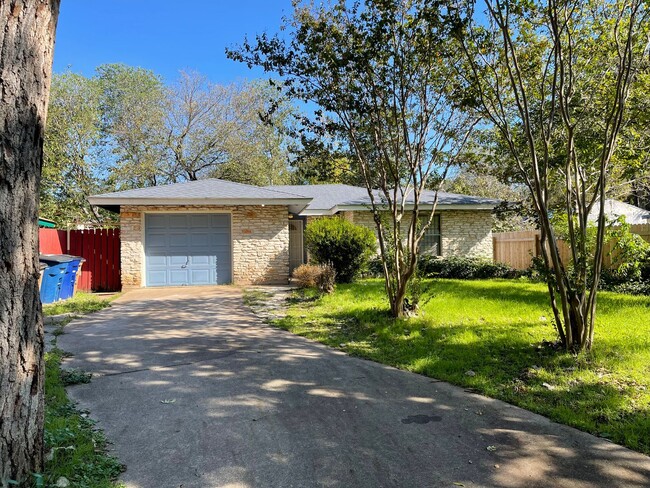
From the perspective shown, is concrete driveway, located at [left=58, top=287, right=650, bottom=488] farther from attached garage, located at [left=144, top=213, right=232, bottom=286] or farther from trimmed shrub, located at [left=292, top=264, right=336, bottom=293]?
attached garage, located at [left=144, top=213, right=232, bottom=286]

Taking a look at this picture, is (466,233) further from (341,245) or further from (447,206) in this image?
(341,245)

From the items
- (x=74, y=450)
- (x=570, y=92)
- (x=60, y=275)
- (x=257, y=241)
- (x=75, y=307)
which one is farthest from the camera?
(x=257, y=241)

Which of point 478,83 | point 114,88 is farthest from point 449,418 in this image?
point 114,88

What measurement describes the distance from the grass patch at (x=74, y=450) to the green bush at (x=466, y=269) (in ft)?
41.9

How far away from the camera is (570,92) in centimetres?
Answer: 524

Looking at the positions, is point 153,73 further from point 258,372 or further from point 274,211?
point 258,372

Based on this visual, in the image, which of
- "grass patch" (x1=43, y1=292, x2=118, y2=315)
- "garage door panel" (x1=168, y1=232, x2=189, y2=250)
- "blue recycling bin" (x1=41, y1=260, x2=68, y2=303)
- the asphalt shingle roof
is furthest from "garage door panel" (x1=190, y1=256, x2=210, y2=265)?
"blue recycling bin" (x1=41, y1=260, x2=68, y2=303)

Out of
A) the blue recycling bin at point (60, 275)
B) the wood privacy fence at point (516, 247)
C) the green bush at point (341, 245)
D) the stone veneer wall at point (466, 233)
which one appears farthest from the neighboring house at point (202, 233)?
the wood privacy fence at point (516, 247)

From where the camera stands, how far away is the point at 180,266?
13656mm

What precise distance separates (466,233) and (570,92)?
12244 mm

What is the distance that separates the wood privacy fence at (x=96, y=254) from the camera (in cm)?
1385

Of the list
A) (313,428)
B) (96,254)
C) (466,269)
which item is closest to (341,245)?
(466,269)

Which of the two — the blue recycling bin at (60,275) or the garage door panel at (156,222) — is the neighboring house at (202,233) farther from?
the blue recycling bin at (60,275)

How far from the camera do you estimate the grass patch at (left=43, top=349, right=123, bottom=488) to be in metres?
2.52
